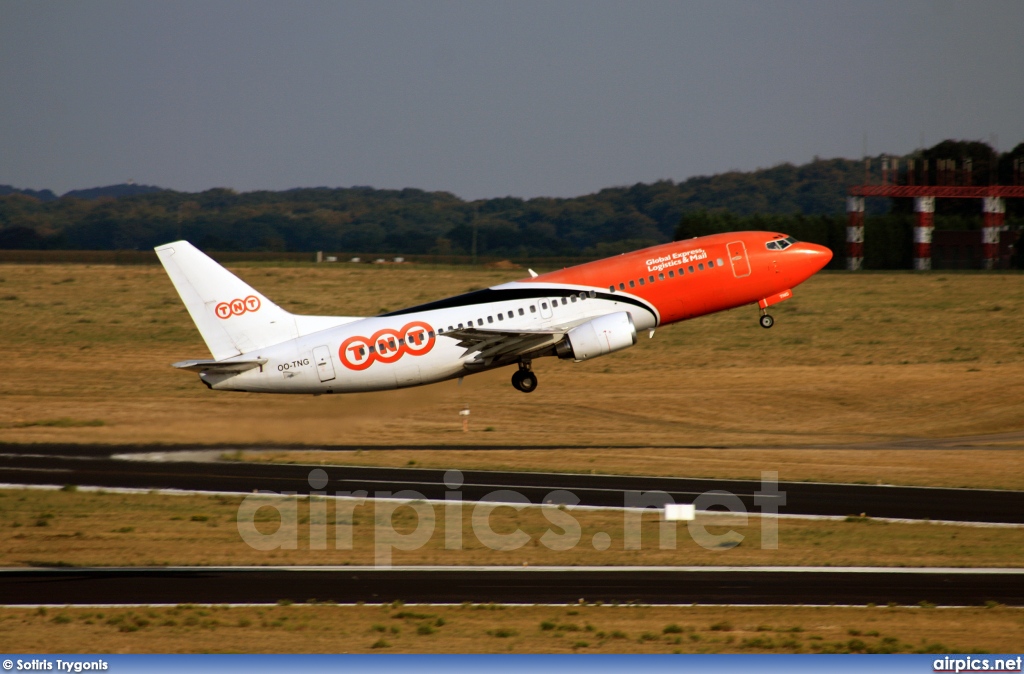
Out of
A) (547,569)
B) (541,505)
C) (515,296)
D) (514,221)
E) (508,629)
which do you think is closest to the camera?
(508,629)

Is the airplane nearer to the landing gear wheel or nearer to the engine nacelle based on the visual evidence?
the engine nacelle

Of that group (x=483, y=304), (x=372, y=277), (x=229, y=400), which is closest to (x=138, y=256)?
(x=372, y=277)

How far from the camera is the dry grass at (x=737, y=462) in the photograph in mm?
42625

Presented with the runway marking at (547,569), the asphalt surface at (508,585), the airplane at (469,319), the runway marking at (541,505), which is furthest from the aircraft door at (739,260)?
the asphalt surface at (508,585)

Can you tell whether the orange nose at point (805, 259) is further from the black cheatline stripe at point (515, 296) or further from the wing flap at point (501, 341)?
the wing flap at point (501, 341)

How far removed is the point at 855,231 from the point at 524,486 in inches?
3185

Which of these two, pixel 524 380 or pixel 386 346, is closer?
pixel 386 346

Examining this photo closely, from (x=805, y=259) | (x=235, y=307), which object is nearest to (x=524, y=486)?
(x=235, y=307)

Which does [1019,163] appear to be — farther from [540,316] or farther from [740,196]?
[540,316]

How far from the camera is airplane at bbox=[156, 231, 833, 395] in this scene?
44.4m

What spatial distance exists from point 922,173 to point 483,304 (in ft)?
296

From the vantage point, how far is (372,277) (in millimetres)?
103438

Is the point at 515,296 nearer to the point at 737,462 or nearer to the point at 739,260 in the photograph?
the point at 739,260

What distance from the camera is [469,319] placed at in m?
44.9
